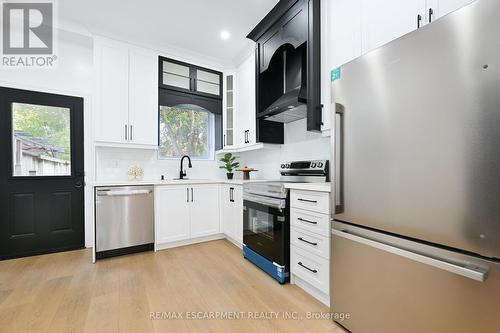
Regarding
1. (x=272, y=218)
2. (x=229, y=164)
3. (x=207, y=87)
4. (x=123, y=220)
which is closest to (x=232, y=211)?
(x=229, y=164)

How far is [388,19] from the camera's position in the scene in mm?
1551

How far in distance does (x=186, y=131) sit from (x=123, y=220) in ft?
5.94

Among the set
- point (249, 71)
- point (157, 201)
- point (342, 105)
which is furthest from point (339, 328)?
point (249, 71)

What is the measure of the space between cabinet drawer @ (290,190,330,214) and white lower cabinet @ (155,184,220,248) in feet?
5.51

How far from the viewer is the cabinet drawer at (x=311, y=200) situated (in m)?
1.71

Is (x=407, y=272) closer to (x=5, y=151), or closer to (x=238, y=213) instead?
(x=238, y=213)

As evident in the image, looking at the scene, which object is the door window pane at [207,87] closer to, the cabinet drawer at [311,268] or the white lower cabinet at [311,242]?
the white lower cabinet at [311,242]

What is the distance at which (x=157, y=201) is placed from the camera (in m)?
2.98

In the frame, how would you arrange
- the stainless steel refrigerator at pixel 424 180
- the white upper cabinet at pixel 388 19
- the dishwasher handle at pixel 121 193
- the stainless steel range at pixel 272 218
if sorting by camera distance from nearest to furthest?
the stainless steel refrigerator at pixel 424 180 < the white upper cabinet at pixel 388 19 < the stainless steel range at pixel 272 218 < the dishwasher handle at pixel 121 193

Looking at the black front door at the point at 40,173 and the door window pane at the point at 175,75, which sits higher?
the door window pane at the point at 175,75

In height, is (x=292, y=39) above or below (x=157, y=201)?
above

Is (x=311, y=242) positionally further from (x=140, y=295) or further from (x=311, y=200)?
(x=140, y=295)

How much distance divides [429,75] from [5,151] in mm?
4318

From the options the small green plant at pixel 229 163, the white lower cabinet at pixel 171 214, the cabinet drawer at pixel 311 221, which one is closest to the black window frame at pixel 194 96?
the small green plant at pixel 229 163
